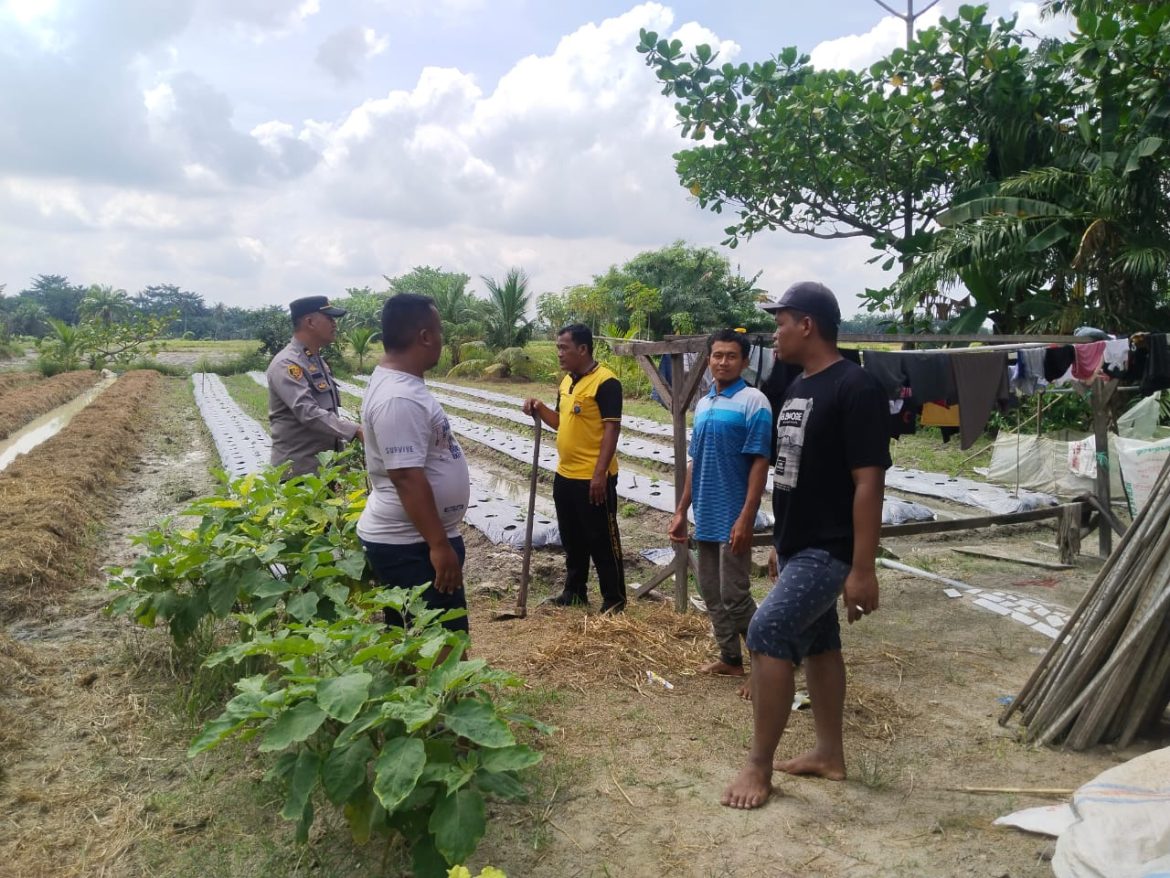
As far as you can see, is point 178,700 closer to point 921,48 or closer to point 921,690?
point 921,690

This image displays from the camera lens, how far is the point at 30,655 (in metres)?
4.20

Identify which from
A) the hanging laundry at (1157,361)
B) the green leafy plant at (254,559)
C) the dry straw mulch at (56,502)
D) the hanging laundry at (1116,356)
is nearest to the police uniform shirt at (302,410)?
the green leafy plant at (254,559)

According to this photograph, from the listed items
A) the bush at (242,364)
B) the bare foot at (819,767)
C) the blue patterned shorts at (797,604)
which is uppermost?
the blue patterned shorts at (797,604)

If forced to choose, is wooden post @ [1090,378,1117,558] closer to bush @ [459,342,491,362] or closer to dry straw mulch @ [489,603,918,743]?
dry straw mulch @ [489,603,918,743]

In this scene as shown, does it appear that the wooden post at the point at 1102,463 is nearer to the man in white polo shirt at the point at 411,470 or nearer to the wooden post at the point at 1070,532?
the wooden post at the point at 1070,532

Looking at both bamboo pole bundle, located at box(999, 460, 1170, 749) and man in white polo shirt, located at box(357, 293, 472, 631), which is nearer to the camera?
man in white polo shirt, located at box(357, 293, 472, 631)

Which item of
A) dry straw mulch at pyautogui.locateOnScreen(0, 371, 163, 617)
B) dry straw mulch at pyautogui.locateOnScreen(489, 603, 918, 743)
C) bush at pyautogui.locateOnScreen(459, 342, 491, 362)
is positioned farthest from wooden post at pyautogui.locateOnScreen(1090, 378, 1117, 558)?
bush at pyautogui.locateOnScreen(459, 342, 491, 362)

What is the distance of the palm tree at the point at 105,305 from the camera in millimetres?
44344

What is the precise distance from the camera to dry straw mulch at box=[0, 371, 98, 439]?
17.0 meters

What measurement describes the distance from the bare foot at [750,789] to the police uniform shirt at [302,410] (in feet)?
8.97

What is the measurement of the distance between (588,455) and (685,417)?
794 mm

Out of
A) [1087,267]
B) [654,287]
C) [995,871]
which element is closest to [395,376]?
[995,871]

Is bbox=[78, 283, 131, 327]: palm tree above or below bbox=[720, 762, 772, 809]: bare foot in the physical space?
above

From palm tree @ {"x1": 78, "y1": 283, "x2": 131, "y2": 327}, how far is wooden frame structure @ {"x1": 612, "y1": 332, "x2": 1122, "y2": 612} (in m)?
45.1
